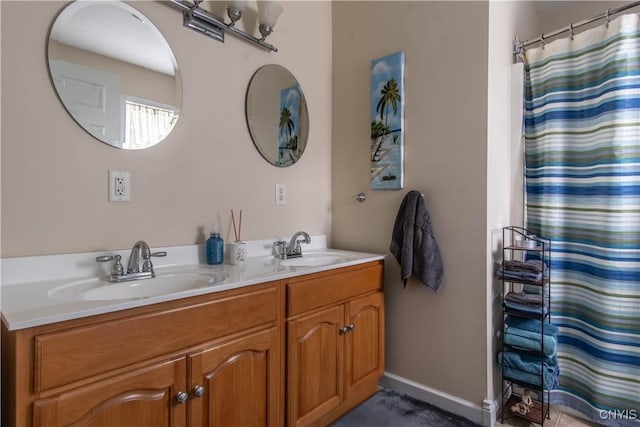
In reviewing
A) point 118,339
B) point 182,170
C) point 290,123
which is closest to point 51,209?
point 182,170

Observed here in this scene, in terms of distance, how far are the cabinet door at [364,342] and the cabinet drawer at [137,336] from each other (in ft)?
1.94

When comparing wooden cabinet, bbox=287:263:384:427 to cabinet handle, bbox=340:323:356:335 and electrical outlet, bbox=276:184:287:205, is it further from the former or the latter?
electrical outlet, bbox=276:184:287:205

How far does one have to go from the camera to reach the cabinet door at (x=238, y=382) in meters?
1.08

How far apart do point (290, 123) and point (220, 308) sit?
1.26 meters

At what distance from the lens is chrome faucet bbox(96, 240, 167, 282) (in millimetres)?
1218

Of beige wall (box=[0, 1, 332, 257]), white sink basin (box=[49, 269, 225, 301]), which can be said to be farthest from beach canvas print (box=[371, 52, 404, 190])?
white sink basin (box=[49, 269, 225, 301])

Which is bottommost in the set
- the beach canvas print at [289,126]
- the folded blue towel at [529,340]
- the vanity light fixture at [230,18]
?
the folded blue towel at [529,340]

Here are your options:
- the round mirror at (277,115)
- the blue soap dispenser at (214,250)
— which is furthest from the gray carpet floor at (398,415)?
the round mirror at (277,115)

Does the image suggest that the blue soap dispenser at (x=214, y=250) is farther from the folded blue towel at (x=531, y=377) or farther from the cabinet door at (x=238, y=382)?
the folded blue towel at (x=531, y=377)

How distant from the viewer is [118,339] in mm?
908

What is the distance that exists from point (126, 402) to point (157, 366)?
11cm

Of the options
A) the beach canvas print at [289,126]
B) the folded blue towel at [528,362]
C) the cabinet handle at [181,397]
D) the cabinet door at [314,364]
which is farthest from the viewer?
the beach canvas print at [289,126]

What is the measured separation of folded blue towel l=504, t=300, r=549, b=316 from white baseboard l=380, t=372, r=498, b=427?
47 centimetres

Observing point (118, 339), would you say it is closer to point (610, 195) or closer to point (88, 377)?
point (88, 377)
